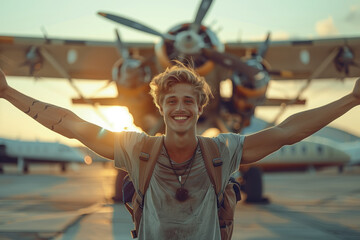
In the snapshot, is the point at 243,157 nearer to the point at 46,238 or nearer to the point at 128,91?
the point at 46,238

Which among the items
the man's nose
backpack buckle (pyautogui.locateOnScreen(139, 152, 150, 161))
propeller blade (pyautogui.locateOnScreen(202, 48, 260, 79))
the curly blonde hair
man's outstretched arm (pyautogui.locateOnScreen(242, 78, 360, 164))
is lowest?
backpack buckle (pyautogui.locateOnScreen(139, 152, 150, 161))

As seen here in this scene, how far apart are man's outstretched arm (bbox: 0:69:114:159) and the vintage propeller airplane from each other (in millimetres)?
4386

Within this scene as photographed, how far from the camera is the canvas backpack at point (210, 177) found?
1710mm

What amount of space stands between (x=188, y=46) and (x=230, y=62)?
1.04m

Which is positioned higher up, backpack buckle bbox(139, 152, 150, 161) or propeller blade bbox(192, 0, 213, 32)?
propeller blade bbox(192, 0, 213, 32)

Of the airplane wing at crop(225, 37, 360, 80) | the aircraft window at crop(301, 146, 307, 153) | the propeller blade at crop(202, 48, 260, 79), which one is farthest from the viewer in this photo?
the aircraft window at crop(301, 146, 307, 153)

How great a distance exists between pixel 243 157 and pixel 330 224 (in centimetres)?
460

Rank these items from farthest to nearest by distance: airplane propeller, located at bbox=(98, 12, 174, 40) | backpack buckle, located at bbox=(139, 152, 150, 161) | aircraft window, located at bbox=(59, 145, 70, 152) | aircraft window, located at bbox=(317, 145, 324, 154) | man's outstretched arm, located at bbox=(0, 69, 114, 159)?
1. aircraft window, located at bbox=(59, 145, 70, 152)
2. aircraft window, located at bbox=(317, 145, 324, 154)
3. airplane propeller, located at bbox=(98, 12, 174, 40)
4. man's outstretched arm, located at bbox=(0, 69, 114, 159)
5. backpack buckle, located at bbox=(139, 152, 150, 161)

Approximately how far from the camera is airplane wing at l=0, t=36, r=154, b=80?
400 inches

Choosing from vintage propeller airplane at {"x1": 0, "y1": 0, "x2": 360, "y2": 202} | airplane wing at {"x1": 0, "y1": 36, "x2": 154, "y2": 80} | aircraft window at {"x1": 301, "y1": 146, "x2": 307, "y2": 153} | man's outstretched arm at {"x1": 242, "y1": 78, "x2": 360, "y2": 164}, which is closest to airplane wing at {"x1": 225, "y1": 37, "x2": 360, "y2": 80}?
vintage propeller airplane at {"x1": 0, "y1": 0, "x2": 360, "y2": 202}

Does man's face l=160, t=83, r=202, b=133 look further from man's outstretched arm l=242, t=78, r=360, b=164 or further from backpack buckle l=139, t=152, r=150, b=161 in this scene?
man's outstretched arm l=242, t=78, r=360, b=164

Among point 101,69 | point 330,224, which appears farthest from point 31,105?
point 101,69

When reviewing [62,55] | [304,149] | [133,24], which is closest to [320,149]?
[304,149]

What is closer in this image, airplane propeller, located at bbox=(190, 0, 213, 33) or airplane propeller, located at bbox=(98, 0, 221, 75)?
airplane propeller, located at bbox=(98, 0, 221, 75)
